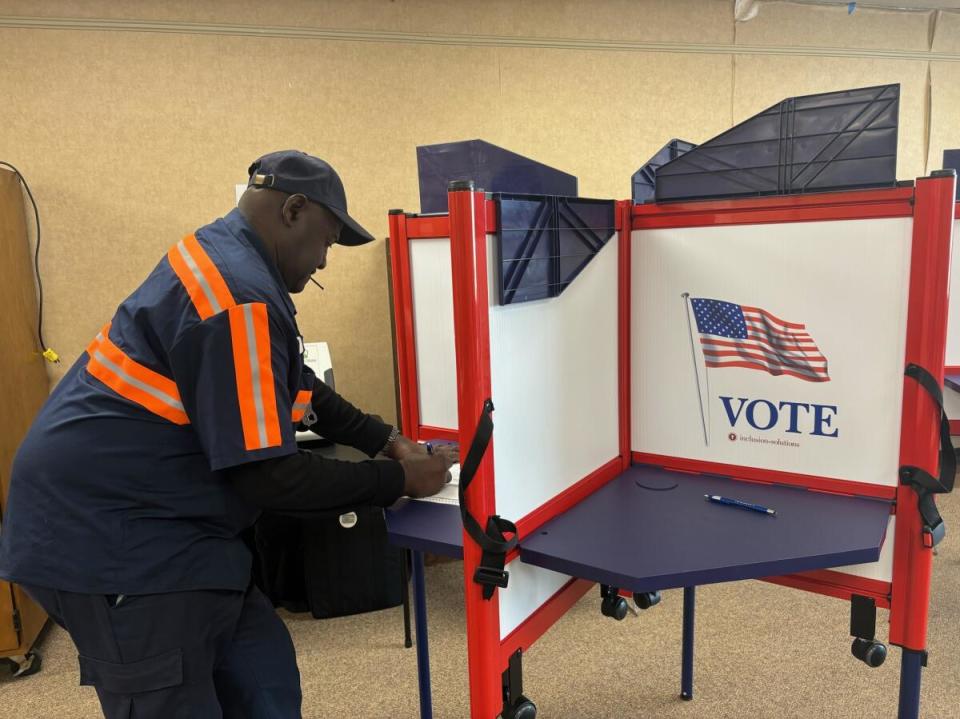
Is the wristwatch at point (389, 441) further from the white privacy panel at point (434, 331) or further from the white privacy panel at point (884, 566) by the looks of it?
the white privacy panel at point (884, 566)

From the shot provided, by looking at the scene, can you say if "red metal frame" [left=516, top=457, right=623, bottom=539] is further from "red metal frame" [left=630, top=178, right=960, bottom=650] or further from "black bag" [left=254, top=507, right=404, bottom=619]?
"black bag" [left=254, top=507, right=404, bottom=619]

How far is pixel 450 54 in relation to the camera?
2.99m

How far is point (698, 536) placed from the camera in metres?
1.24

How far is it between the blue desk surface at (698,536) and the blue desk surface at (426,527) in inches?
5.7

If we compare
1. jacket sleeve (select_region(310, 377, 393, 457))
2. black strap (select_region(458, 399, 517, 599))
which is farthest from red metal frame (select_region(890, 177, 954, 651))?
jacket sleeve (select_region(310, 377, 393, 457))

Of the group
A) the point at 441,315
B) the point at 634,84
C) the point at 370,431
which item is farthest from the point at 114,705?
the point at 634,84

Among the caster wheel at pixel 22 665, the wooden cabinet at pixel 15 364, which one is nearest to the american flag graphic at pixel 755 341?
the wooden cabinet at pixel 15 364

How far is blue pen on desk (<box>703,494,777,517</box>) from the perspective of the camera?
52.5 inches

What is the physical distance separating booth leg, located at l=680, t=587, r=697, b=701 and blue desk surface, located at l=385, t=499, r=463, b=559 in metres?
0.98

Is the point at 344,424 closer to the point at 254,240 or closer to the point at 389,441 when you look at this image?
the point at 389,441

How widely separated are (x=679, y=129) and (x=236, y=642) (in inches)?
113

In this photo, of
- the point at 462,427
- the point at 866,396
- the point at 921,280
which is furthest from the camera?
the point at 866,396

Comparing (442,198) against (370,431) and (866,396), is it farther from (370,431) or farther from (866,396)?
(866,396)

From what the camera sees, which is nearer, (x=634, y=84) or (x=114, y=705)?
(x=114, y=705)
